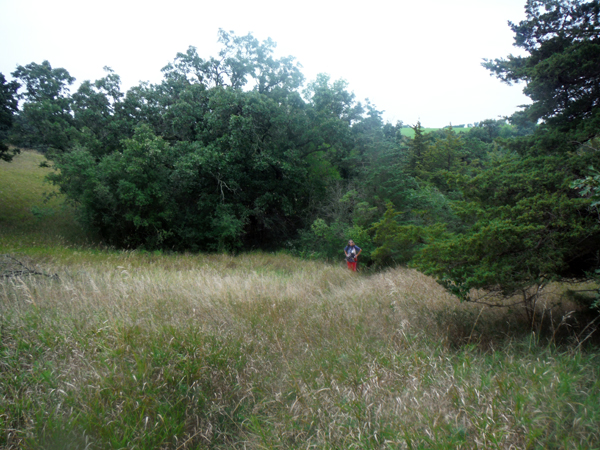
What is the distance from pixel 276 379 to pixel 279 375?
0.24 ft

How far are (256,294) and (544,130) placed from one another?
609cm

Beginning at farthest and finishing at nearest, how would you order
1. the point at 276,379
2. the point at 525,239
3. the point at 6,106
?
the point at 6,106 → the point at 525,239 → the point at 276,379

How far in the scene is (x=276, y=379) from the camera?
11.5ft

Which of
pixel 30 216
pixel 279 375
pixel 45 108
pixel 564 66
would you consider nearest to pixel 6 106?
pixel 45 108

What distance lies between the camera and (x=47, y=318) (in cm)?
425

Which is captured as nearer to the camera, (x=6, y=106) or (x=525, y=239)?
(x=525, y=239)

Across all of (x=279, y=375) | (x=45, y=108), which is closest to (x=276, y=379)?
(x=279, y=375)

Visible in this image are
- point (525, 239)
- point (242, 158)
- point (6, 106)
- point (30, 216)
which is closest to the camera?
point (525, 239)

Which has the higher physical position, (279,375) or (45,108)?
(45,108)

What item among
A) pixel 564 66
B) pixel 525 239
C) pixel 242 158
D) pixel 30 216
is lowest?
pixel 30 216

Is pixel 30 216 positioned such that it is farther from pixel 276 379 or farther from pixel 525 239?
pixel 525 239

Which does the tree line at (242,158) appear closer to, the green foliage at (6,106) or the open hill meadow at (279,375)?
the green foliage at (6,106)

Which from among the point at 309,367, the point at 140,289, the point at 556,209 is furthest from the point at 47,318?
the point at 556,209

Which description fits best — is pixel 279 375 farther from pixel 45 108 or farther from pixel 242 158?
pixel 45 108
